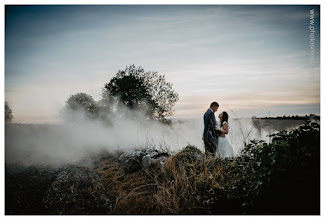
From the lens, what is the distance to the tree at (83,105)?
32.7 ft

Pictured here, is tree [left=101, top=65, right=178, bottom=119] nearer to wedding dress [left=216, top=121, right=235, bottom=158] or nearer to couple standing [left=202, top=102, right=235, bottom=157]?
couple standing [left=202, top=102, right=235, bottom=157]

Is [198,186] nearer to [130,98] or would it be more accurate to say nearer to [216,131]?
[216,131]

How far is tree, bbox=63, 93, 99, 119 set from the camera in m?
9.96

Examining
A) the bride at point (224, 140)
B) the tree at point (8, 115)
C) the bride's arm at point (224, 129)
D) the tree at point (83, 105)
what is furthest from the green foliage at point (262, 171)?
the tree at point (83, 105)

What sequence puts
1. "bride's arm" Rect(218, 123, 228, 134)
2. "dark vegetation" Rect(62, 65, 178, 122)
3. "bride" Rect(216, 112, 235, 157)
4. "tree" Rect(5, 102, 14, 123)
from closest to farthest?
"tree" Rect(5, 102, 14, 123) → "bride" Rect(216, 112, 235, 157) → "bride's arm" Rect(218, 123, 228, 134) → "dark vegetation" Rect(62, 65, 178, 122)

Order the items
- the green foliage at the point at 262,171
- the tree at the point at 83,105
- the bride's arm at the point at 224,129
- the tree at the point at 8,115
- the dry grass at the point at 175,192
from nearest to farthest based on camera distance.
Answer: the green foliage at the point at 262,171
the dry grass at the point at 175,192
the tree at the point at 8,115
the bride's arm at the point at 224,129
the tree at the point at 83,105

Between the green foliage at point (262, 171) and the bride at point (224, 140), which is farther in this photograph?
the bride at point (224, 140)

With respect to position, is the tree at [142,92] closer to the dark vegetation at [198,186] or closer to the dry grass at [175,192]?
the dark vegetation at [198,186]

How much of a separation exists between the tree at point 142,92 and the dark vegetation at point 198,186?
521 centimetres

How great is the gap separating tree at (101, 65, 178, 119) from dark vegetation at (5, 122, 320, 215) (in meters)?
5.21

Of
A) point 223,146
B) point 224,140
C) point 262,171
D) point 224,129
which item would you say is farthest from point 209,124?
point 262,171

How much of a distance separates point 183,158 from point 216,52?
2.57m

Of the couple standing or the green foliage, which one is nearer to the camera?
the green foliage

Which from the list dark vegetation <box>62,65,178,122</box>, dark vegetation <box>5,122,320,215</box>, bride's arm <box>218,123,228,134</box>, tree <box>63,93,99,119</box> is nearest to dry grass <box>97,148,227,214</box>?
dark vegetation <box>5,122,320,215</box>
